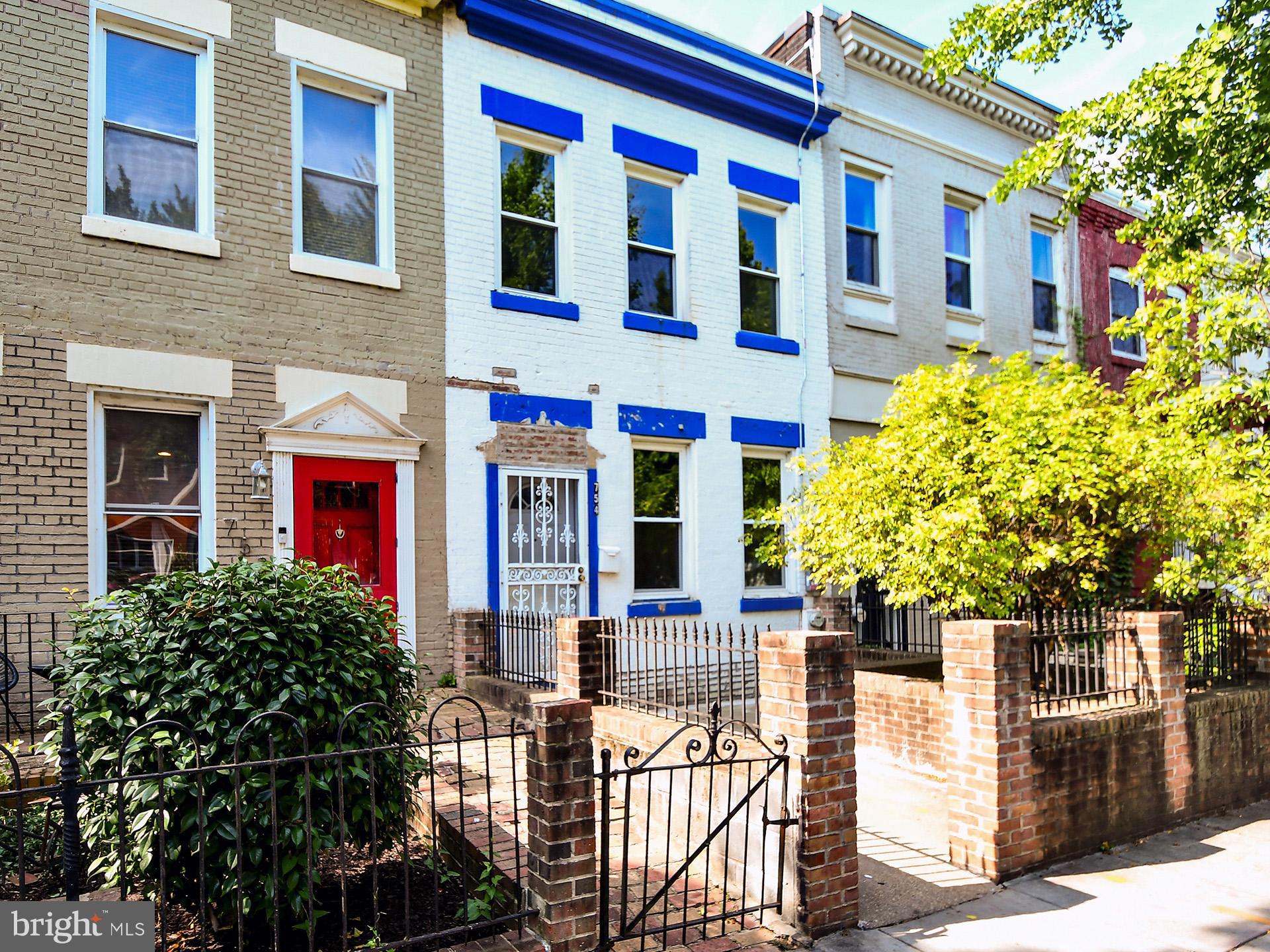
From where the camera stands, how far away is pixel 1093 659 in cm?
740

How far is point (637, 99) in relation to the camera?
1100 centimetres

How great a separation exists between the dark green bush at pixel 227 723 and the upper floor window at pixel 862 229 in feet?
35.7

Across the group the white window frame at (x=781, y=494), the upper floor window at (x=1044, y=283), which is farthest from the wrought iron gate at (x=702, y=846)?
the upper floor window at (x=1044, y=283)

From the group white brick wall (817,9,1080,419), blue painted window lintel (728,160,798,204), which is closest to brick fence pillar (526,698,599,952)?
blue painted window lintel (728,160,798,204)

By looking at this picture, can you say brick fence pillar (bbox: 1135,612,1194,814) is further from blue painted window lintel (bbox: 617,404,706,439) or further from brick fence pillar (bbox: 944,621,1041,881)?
blue painted window lintel (bbox: 617,404,706,439)

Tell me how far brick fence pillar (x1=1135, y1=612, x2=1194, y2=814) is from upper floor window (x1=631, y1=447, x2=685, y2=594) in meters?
5.33

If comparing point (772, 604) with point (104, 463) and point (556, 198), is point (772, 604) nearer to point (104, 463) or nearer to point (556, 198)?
point (556, 198)

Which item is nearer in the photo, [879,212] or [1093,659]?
[1093,659]

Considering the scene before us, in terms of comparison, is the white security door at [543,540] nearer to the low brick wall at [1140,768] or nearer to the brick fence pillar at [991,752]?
the brick fence pillar at [991,752]

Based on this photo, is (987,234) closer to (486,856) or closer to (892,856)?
(892,856)

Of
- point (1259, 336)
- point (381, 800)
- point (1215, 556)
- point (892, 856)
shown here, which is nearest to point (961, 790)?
point (892, 856)

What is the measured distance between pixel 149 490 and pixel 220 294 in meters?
1.87

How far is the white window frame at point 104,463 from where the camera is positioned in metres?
7.41

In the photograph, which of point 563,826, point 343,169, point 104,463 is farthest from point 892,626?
point 104,463
